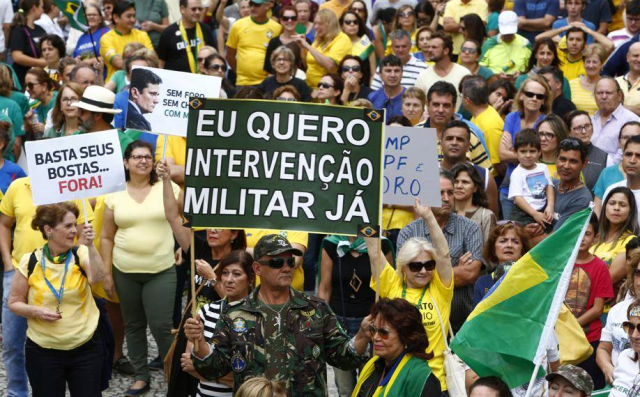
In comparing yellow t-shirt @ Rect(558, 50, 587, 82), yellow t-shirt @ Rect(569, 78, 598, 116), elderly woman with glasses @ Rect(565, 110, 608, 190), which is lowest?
elderly woman with glasses @ Rect(565, 110, 608, 190)

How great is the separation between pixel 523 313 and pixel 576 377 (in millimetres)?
577

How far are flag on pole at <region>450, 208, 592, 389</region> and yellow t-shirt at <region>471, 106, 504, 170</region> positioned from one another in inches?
212

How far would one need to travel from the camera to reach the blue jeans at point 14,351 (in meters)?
9.69

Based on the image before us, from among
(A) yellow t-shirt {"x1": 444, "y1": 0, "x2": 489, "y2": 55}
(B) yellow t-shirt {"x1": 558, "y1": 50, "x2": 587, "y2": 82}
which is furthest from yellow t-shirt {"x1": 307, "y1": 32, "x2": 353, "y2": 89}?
(B) yellow t-shirt {"x1": 558, "y1": 50, "x2": 587, "y2": 82}

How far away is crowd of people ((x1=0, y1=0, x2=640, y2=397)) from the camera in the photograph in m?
7.05

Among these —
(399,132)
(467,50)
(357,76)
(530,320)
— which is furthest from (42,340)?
(467,50)

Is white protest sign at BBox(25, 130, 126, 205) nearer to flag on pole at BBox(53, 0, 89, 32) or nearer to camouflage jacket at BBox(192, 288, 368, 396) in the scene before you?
camouflage jacket at BBox(192, 288, 368, 396)

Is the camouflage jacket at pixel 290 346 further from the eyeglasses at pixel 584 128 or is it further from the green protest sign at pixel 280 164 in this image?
the eyeglasses at pixel 584 128

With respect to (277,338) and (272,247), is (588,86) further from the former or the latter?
(277,338)

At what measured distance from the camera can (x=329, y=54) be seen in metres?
15.0

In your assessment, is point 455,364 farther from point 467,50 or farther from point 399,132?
point 467,50

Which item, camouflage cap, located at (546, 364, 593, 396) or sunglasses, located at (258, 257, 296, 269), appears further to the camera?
sunglasses, located at (258, 257, 296, 269)

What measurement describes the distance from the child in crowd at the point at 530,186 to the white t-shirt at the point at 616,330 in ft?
6.70

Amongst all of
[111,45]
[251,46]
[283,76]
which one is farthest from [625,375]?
[111,45]
